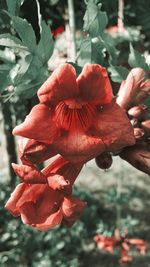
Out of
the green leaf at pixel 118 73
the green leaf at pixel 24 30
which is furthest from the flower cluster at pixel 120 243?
the green leaf at pixel 24 30

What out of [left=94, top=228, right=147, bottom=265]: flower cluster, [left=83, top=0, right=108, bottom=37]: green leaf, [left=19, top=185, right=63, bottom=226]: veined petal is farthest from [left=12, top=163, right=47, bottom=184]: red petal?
[left=94, top=228, right=147, bottom=265]: flower cluster

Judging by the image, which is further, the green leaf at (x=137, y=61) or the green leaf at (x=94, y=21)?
the green leaf at (x=137, y=61)

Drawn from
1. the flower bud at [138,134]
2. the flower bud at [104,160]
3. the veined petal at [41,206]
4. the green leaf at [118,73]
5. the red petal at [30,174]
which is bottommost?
the veined petal at [41,206]

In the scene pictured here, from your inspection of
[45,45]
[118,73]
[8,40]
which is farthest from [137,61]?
[8,40]

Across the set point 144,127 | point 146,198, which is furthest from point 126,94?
point 146,198

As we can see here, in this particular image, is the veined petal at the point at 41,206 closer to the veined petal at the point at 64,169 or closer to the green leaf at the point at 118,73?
the veined petal at the point at 64,169

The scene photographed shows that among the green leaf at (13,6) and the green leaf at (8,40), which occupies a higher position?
the green leaf at (13,6)
